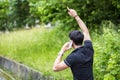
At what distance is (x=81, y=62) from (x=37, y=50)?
11.4m

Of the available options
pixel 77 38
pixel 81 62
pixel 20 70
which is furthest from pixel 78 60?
pixel 20 70

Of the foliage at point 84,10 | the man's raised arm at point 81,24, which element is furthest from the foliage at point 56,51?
the man's raised arm at point 81,24

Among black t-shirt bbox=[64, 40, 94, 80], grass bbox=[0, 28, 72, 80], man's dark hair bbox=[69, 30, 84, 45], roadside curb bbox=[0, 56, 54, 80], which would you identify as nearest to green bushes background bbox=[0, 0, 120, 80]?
grass bbox=[0, 28, 72, 80]

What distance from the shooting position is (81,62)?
23.3 ft

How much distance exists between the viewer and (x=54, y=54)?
53.2ft

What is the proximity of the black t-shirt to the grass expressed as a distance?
495cm

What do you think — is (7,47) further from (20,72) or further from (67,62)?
(67,62)

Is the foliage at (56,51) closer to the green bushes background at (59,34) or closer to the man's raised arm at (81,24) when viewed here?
the green bushes background at (59,34)

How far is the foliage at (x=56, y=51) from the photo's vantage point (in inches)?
391

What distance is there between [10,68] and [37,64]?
279 centimetres

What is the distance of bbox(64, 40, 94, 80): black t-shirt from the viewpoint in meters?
7.06

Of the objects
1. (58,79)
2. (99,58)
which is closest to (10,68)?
(58,79)

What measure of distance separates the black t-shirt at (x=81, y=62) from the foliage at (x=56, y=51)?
85.7 inches

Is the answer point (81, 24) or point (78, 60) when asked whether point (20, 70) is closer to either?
point (81, 24)
